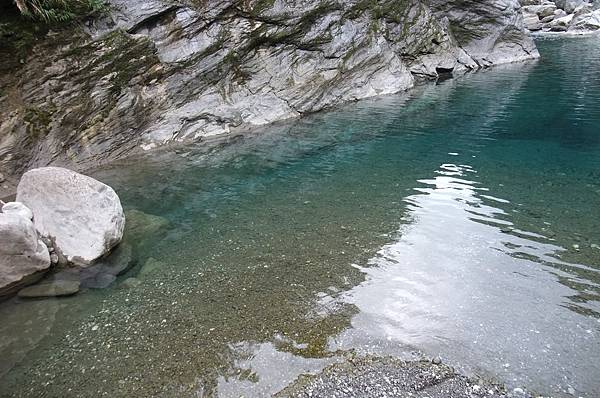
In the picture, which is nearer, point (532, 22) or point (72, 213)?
point (72, 213)

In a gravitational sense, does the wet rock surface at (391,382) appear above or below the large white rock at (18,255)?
below

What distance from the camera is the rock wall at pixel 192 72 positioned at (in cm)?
1727

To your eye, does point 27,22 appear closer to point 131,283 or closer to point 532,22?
point 131,283

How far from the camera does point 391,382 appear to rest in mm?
6773

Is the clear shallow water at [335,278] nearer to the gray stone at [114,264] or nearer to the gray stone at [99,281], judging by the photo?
the gray stone at [99,281]

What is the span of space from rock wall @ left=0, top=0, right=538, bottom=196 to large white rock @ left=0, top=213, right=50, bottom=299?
7.60 metres

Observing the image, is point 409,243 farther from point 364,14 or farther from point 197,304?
point 364,14

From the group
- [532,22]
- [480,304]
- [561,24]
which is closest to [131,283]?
[480,304]

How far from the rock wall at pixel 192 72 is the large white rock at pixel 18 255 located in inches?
299

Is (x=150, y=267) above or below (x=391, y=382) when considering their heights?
above

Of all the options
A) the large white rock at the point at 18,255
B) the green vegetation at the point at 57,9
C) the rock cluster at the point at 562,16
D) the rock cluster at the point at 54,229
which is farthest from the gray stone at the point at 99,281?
the rock cluster at the point at 562,16

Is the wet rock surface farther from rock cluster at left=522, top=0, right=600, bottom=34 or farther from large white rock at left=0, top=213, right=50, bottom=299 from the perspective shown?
rock cluster at left=522, top=0, right=600, bottom=34

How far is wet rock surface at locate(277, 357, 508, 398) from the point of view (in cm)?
655

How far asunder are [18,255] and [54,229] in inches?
51.3
